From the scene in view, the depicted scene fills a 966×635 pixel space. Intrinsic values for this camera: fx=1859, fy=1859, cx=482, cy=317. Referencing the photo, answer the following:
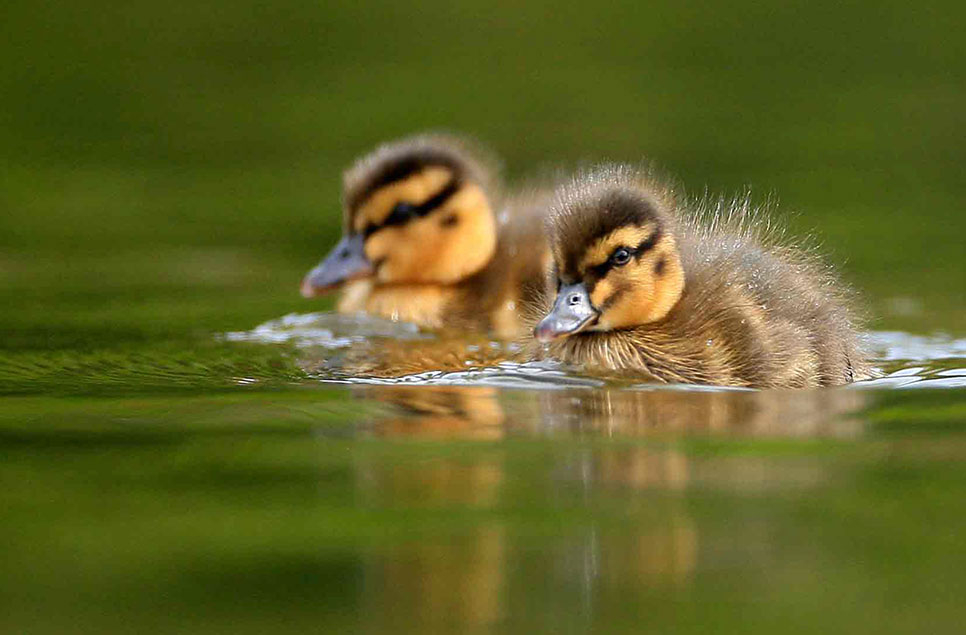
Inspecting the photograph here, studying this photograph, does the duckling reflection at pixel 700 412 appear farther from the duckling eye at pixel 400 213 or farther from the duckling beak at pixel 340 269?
the duckling eye at pixel 400 213

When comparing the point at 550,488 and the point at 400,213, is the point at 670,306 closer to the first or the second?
the point at 550,488

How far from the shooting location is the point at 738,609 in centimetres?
363

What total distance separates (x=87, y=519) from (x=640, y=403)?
1987 mm

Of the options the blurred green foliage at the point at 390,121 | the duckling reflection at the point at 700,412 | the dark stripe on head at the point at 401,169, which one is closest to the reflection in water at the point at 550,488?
the duckling reflection at the point at 700,412

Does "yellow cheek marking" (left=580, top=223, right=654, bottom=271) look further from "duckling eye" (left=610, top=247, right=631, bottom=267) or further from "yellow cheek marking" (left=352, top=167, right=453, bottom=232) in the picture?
"yellow cheek marking" (left=352, top=167, right=453, bottom=232)

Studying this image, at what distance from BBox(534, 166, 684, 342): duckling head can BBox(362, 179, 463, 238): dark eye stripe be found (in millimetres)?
2245

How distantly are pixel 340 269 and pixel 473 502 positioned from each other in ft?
13.0

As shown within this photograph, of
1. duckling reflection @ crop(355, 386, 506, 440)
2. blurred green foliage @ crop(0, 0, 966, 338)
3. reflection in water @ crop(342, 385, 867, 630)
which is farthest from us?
blurred green foliage @ crop(0, 0, 966, 338)

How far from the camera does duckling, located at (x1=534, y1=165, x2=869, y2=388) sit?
19.9 ft

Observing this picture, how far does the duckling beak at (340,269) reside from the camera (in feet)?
26.9

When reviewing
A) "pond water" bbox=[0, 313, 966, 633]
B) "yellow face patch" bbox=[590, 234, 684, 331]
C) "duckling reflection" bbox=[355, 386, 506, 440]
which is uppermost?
"yellow face patch" bbox=[590, 234, 684, 331]

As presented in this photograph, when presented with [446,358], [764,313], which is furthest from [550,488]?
[446,358]

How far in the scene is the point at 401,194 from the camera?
27.6 feet

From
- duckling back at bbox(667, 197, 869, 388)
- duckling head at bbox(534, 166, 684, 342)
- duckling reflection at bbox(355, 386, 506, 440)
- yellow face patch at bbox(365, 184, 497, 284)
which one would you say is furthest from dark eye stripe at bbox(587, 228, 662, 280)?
yellow face patch at bbox(365, 184, 497, 284)
